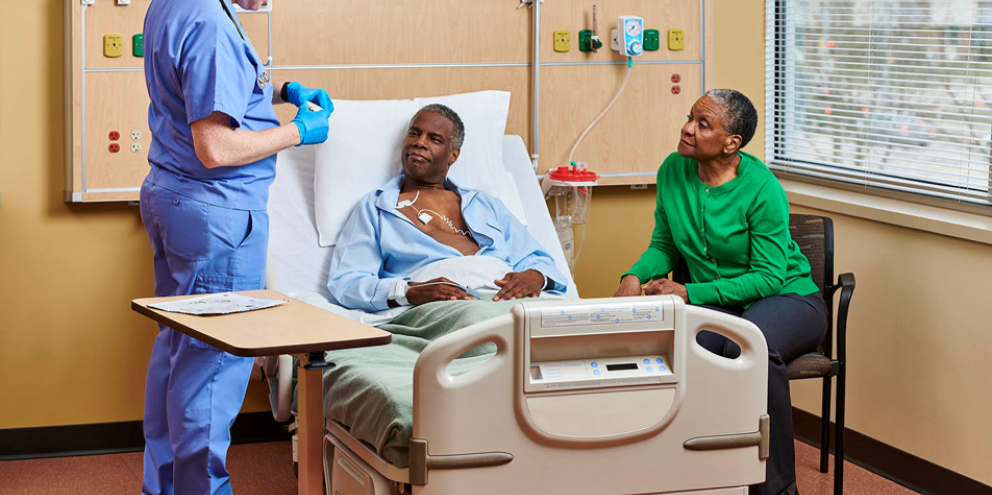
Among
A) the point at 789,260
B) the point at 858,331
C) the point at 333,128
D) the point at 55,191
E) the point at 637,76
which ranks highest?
the point at 637,76

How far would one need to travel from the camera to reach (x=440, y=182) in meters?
3.13

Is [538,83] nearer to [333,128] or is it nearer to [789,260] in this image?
[333,128]

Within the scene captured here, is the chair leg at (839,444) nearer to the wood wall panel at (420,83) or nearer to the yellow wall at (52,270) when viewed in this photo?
the wood wall panel at (420,83)

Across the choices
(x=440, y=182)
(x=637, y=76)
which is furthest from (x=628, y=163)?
(x=440, y=182)

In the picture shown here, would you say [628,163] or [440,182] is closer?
[440,182]

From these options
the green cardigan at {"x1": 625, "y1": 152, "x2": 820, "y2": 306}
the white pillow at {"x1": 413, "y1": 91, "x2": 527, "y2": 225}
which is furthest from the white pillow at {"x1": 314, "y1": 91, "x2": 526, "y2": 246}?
the green cardigan at {"x1": 625, "y1": 152, "x2": 820, "y2": 306}

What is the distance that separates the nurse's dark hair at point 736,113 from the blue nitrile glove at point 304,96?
113 cm

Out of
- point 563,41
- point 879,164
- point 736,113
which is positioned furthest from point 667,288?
point 563,41

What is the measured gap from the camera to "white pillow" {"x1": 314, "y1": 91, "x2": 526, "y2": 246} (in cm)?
309

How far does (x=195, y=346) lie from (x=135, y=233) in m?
1.28

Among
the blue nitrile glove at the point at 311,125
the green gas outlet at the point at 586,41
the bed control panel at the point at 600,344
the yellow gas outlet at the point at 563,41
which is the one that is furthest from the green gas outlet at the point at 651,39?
the bed control panel at the point at 600,344

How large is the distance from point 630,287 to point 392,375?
103 cm

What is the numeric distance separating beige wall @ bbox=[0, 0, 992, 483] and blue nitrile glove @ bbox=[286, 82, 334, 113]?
0.96m

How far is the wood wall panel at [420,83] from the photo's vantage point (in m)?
3.36
